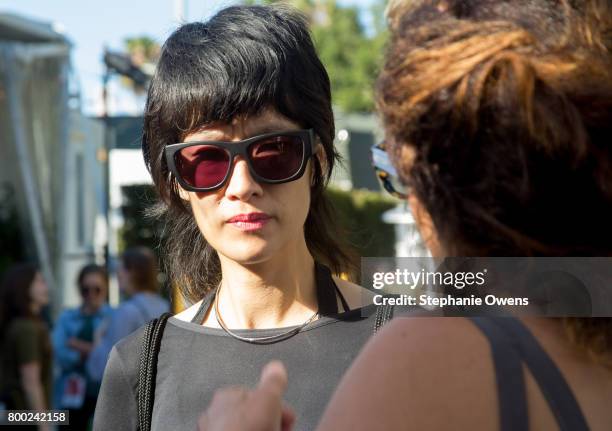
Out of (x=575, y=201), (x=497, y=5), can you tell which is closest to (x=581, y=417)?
(x=575, y=201)

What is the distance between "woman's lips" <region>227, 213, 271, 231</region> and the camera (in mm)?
1881

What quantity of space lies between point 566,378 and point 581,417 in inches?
2.0

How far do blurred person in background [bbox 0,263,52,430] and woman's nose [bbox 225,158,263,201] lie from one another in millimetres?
3818

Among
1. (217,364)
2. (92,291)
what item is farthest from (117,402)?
(92,291)

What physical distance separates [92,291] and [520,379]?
5.80 metres

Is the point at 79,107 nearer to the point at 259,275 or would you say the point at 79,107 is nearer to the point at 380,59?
the point at 259,275

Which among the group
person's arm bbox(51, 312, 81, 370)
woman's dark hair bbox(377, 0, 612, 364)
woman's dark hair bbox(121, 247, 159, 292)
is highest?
woman's dark hair bbox(377, 0, 612, 364)

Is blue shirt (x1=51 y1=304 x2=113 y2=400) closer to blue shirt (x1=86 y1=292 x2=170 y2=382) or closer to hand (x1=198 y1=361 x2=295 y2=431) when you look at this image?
blue shirt (x1=86 y1=292 x2=170 y2=382)

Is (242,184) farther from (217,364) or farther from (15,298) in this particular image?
(15,298)

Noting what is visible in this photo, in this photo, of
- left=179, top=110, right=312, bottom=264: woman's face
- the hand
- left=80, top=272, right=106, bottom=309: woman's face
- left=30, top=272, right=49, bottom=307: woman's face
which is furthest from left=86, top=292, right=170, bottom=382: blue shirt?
the hand

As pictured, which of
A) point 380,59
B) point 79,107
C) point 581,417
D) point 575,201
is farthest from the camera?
Answer: point 79,107

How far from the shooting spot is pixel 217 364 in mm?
1902

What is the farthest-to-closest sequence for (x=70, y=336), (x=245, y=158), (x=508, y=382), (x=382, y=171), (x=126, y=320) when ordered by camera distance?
(x=70, y=336)
(x=126, y=320)
(x=382, y=171)
(x=245, y=158)
(x=508, y=382)

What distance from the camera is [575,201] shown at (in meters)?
1.15
